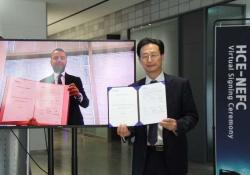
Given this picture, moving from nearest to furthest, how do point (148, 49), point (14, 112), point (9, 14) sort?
point (148, 49)
point (14, 112)
point (9, 14)

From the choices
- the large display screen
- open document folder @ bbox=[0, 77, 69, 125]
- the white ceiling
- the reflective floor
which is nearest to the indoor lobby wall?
the white ceiling

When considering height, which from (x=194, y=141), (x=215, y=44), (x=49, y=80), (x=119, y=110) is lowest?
(x=194, y=141)

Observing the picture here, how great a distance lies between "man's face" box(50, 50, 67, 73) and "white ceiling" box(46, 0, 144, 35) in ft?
20.6

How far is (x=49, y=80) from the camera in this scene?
3.04 m

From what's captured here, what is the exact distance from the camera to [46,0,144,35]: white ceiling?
936cm

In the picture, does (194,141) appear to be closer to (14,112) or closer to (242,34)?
(242,34)

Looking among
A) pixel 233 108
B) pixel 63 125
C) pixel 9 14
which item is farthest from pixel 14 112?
pixel 9 14

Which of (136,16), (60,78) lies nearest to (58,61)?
(60,78)

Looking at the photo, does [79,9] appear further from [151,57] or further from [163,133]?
Result: [163,133]

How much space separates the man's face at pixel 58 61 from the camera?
9.98 feet

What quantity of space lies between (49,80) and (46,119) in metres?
0.30

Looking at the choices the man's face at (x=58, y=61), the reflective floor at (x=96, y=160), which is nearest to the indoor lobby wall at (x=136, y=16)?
the reflective floor at (x=96, y=160)

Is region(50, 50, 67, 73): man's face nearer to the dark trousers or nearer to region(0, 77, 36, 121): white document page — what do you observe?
region(0, 77, 36, 121): white document page

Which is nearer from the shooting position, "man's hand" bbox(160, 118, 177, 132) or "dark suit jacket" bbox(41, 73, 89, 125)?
"man's hand" bbox(160, 118, 177, 132)
